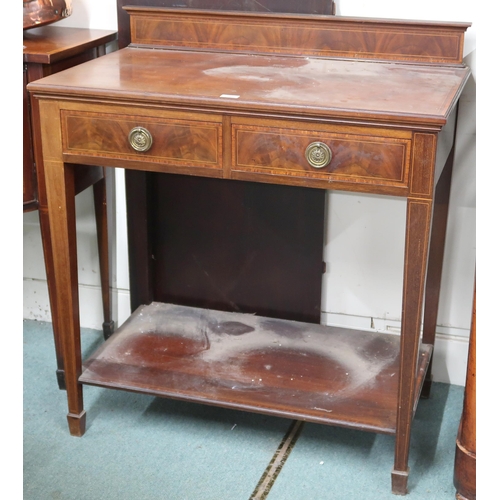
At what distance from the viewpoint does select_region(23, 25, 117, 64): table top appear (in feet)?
6.36

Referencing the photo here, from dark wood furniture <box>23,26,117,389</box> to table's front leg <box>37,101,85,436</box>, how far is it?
0.55ft

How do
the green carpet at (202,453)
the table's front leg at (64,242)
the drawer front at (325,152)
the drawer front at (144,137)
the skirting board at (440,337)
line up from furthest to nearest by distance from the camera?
the skirting board at (440,337)
the green carpet at (202,453)
the table's front leg at (64,242)
the drawer front at (144,137)
the drawer front at (325,152)

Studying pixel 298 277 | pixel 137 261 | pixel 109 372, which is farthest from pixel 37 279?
pixel 298 277

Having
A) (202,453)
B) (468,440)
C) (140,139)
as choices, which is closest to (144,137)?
(140,139)

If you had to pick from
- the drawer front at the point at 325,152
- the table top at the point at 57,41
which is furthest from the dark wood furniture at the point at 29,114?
the drawer front at the point at 325,152

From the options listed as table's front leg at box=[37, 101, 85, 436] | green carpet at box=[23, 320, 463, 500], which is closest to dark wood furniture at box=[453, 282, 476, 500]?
green carpet at box=[23, 320, 463, 500]

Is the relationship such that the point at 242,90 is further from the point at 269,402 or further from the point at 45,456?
the point at 45,456

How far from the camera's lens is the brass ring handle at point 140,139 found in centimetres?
169

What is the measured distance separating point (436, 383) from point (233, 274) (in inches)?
29.6

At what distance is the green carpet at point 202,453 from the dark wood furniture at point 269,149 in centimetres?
10

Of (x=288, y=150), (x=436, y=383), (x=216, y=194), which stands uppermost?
(x=288, y=150)

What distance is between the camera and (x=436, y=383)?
2.39 m

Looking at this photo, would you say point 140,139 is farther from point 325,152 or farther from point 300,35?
point 300,35

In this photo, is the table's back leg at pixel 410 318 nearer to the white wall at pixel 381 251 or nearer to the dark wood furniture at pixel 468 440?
the dark wood furniture at pixel 468 440
